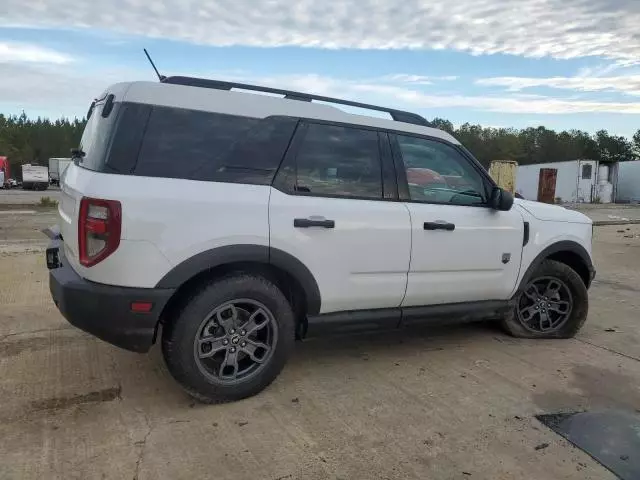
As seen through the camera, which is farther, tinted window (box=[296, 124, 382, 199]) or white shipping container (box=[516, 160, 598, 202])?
white shipping container (box=[516, 160, 598, 202])

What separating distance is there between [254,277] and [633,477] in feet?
7.91

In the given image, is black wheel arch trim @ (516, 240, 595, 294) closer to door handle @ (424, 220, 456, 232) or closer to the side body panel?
the side body panel

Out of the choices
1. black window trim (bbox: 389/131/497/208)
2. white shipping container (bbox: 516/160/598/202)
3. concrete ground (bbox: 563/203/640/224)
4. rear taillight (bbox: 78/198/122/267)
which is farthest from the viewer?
white shipping container (bbox: 516/160/598/202)

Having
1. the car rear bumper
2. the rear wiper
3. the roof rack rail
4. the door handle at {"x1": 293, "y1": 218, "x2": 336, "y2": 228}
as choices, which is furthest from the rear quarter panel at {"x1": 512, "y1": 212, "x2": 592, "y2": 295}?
the rear wiper

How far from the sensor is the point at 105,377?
4047 mm

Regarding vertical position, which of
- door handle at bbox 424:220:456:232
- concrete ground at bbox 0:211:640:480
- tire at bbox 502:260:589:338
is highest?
door handle at bbox 424:220:456:232

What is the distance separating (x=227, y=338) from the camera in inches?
143

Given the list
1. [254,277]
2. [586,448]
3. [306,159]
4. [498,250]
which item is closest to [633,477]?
[586,448]

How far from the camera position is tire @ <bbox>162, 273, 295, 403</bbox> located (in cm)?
344

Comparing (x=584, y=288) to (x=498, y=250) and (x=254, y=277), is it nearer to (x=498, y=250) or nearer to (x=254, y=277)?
(x=498, y=250)

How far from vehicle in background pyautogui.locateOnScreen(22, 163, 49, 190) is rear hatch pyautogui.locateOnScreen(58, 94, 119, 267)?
51.8 m

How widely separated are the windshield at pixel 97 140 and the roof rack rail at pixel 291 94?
18.6 inches

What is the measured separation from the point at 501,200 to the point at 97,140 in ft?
10.1

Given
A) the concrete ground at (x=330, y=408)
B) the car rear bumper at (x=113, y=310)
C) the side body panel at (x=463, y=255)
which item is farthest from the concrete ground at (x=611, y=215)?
the car rear bumper at (x=113, y=310)
